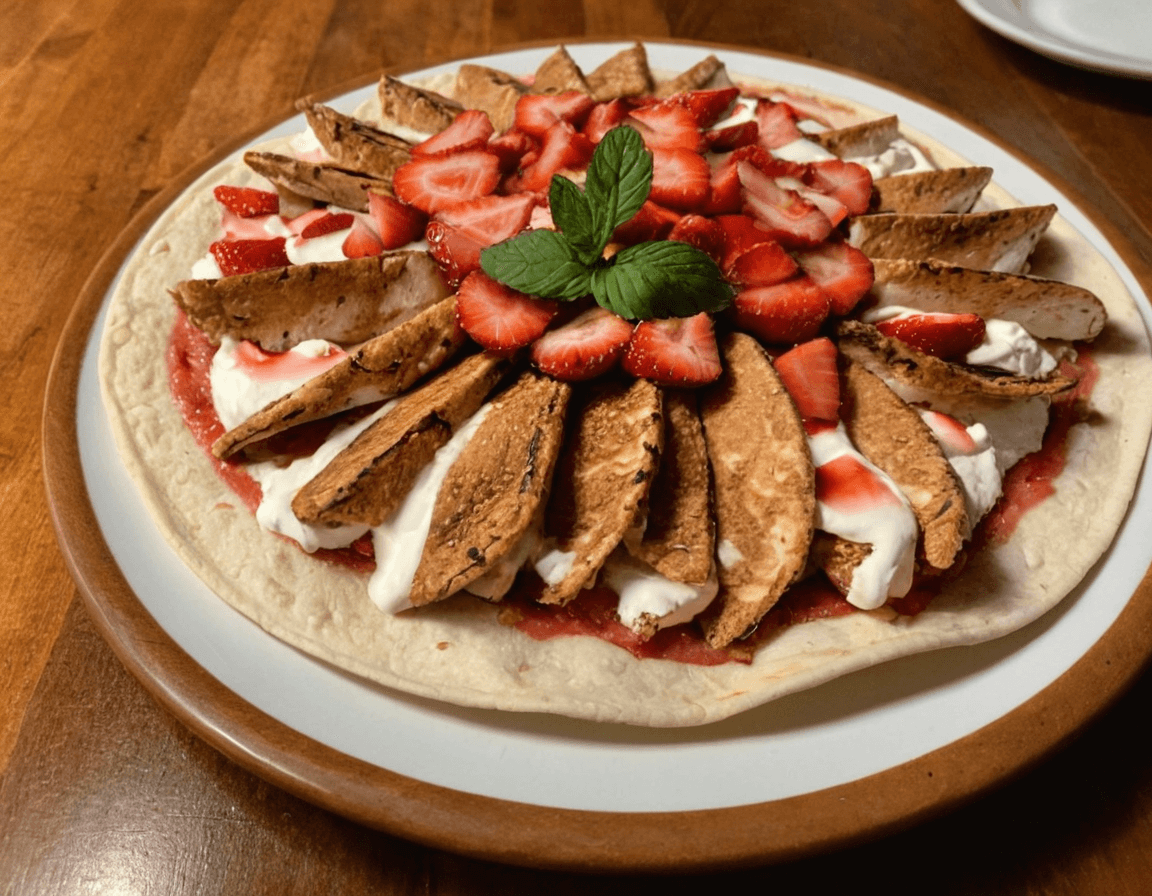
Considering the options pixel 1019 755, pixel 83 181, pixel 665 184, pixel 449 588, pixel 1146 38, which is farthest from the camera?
pixel 1146 38

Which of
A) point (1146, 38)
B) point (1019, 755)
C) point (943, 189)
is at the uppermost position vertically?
point (1146, 38)

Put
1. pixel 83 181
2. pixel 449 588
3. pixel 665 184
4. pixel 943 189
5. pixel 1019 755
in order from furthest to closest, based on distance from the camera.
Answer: pixel 83 181, pixel 943 189, pixel 665 184, pixel 449 588, pixel 1019 755

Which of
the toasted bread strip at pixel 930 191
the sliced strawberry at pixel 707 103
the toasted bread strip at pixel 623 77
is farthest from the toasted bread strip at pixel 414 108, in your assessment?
the toasted bread strip at pixel 930 191

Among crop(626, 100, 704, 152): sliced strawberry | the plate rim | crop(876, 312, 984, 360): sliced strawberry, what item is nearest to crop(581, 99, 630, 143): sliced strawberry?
crop(626, 100, 704, 152): sliced strawberry

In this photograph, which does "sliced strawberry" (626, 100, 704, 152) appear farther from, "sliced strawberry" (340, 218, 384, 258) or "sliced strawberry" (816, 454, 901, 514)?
"sliced strawberry" (816, 454, 901, 514)

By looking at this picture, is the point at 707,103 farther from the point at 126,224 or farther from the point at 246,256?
the point at 126,224

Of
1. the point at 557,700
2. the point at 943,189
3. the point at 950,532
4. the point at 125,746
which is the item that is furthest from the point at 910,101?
the point at 125,746

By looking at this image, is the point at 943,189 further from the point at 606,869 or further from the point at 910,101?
the point at 606,869

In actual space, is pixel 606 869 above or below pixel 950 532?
below
